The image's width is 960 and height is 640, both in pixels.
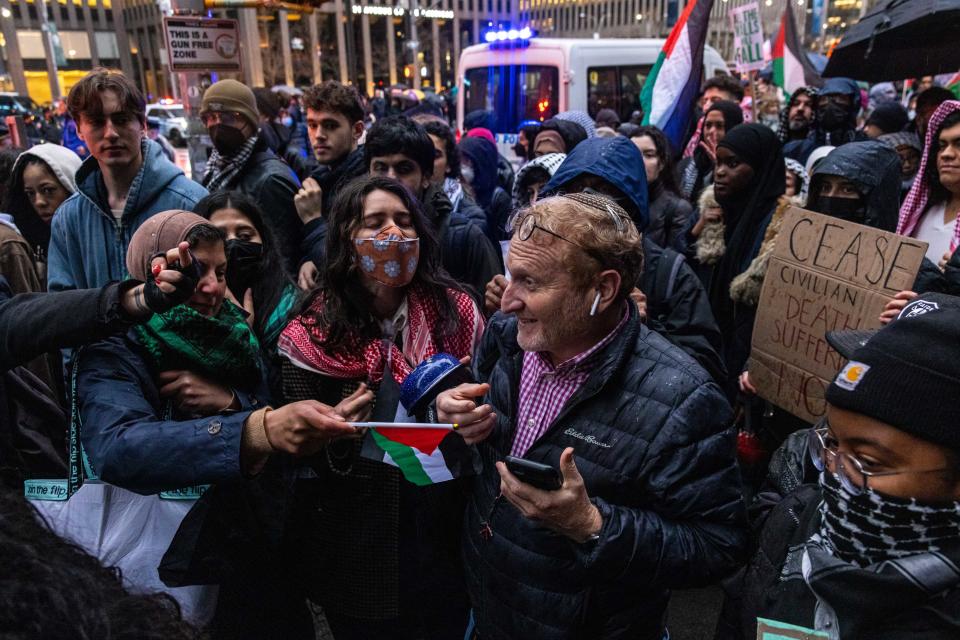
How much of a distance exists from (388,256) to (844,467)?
5.12 feet

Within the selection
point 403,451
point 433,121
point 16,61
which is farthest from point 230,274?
point 16,61

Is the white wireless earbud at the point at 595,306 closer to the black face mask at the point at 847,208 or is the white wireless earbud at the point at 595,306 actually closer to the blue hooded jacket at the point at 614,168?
the blue hooded jacket at the point at 614,168

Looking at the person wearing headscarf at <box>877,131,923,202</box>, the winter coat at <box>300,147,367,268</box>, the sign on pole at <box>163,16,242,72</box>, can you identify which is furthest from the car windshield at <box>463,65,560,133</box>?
the winter coat at <box>300,147,367,268</box>

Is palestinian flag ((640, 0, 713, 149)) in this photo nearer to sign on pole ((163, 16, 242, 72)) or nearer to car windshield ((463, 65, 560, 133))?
sign on pole ((163, 16, 242, 72))

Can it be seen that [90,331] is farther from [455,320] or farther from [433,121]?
[433,121]

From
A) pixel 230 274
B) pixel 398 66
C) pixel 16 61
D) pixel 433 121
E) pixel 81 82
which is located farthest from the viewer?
pixel 398 66

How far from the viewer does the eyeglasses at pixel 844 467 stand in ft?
4.29

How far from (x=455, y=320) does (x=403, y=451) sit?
70 centimetres

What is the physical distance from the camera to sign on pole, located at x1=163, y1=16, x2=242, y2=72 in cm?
665

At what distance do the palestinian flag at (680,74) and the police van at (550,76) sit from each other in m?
4.83

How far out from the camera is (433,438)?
1761 millimetres

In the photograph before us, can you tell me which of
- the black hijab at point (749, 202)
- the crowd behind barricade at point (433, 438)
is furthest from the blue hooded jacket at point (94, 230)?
the black hijab at point (749, 202)

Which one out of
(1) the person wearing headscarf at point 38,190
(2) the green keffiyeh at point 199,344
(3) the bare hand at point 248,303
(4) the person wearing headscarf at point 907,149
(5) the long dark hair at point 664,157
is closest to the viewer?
(2) the green keffiyeh at point 199,344

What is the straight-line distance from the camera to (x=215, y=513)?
1.94 m
